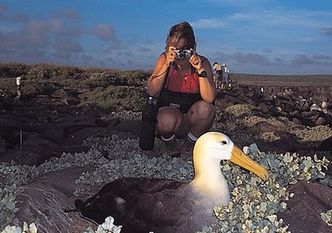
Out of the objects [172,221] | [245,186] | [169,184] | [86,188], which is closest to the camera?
[172,221]

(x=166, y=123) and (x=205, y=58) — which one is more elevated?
(x=205, y=58)

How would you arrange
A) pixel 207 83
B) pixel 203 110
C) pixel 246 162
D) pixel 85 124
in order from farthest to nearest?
pixel 85 124 → pixel 203 110 → pixel 207 83 → pixel 246 162

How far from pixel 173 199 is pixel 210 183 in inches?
9.9

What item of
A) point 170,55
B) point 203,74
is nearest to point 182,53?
point 170,55

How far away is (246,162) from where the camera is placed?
435 centimetres

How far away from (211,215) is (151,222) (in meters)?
0.34

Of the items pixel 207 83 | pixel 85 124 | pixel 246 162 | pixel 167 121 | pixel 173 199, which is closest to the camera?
pixel 173 199

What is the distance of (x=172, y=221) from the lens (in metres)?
3.82

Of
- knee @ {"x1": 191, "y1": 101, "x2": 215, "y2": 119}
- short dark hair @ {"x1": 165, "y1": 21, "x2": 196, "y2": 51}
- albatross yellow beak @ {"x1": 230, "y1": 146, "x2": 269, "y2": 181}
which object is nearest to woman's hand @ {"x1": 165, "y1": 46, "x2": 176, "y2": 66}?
short dark hair @ {"x1": 165, "y1": 21, "x2": 196, "y2": 51}

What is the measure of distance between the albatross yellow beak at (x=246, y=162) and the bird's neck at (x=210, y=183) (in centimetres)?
22

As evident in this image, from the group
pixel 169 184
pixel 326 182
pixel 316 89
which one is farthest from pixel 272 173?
pixel 316 89

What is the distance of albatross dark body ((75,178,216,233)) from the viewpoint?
3.84m

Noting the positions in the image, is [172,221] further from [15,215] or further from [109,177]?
[109,177]

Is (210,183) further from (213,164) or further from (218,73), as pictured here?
(218,73)
